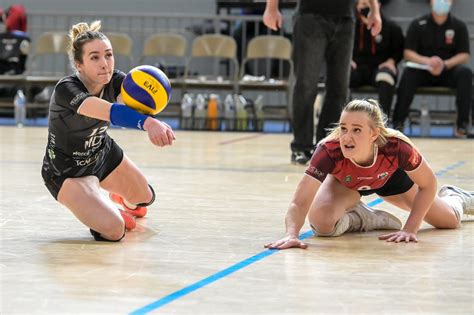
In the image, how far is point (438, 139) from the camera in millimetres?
11141

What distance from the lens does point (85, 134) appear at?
4.34 m

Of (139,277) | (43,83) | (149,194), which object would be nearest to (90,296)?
(139,277)

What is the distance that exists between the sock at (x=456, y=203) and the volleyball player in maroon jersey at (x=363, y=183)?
0.23 ft

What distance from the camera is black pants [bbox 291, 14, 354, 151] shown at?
7320 mm

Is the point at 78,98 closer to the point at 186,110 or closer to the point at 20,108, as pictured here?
the point at 186,110

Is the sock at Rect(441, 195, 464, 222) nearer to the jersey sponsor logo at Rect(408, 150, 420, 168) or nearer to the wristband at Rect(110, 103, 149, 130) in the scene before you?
the jersey sponsor logo at Rect(408, 150, 420, 168)

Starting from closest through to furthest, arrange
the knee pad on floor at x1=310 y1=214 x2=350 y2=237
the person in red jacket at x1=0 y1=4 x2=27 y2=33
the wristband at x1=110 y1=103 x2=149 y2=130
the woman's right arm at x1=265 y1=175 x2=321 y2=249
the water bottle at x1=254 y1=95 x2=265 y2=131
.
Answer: the wristband at x1=110 y1=103 x2=149 y2=130
the woman's right arm at x1=265 y1=175 x2=321 y2=249
the knee pad on floor at x1=310 y1=214 x2=350 y2=237
the water bottle at x1=254 y1=95 x2=265 y2=131
the person in red jacket at x1=0 y1=4 x2=27 y2=33

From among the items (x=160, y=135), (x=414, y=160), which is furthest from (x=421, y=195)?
(x=160, y=135)

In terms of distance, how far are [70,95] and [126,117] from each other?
1.44ft

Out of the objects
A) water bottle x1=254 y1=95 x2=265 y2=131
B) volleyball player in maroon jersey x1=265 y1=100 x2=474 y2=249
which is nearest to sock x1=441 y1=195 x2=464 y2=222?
volleyball player in maroon jersey x1=265 y1=100 x2=474 y2=249

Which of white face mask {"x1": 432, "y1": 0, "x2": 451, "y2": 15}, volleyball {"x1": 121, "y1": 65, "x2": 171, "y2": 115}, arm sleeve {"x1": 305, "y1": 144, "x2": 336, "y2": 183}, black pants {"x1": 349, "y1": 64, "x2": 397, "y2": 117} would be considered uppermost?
white face mask {"x1": 432, "y1": 0, "x2": 451, "y2": 15}

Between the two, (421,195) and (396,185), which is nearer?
(421,195)

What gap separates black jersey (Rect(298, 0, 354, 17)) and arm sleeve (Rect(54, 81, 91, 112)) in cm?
350

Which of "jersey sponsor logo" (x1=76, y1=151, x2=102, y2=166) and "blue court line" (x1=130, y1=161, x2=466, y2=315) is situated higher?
"jersey sponsor logo" (x1=76, y1=151, x2=102, y2=166)
